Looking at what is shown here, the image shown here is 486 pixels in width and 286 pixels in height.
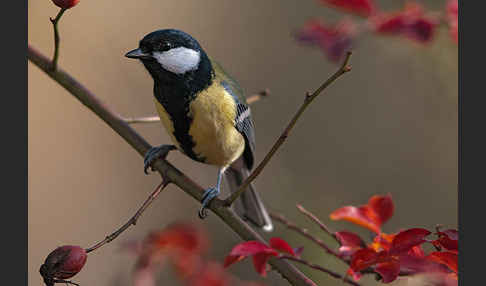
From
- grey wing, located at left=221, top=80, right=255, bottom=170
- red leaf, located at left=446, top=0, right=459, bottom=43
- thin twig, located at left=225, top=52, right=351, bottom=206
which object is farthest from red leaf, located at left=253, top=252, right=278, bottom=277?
red leaf, located at left=446, top=0, right=459, bottom=43

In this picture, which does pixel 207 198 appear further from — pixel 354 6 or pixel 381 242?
pixel 354 6

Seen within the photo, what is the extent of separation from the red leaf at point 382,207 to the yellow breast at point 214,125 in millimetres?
624

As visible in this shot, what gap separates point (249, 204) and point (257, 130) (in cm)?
141

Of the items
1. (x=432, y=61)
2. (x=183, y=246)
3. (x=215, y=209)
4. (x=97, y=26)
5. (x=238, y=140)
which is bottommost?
(x=183, y=246)

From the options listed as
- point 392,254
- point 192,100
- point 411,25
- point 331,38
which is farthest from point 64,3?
point 411,25

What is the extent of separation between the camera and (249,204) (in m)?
1.96

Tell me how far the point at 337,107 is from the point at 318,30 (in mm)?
1898

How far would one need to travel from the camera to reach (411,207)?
314 centimetres

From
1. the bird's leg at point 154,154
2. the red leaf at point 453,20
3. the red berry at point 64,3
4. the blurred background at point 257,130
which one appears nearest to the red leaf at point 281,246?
the bird's leg at point 154,154

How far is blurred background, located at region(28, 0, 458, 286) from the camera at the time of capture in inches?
113

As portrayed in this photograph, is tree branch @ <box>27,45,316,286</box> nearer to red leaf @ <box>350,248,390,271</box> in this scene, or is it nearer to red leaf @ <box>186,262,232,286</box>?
red leaf @ <box>186,262,232,286</box>

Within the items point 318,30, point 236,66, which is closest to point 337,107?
point 236,66

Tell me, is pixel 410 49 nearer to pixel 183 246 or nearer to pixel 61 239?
pixel 183 246

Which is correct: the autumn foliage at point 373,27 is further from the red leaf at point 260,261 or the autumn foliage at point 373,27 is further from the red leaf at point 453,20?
the red leaf at point 260,261
